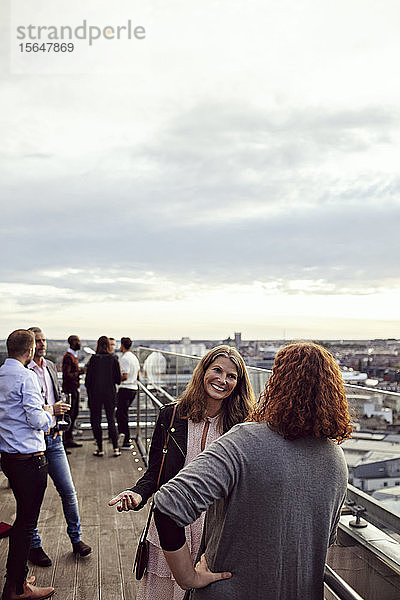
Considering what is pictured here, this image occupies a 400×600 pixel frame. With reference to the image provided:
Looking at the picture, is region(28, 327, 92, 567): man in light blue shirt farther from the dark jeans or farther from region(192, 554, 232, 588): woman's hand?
the dark jeans

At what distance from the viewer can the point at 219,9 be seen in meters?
9.03

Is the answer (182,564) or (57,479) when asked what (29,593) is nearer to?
(57,479)

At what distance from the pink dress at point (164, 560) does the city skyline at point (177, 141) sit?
3510 millimetres

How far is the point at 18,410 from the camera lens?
3873mm

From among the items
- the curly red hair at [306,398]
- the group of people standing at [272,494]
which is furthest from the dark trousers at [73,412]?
the curly red hair at [306,398]

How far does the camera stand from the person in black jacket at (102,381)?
845 centimetres

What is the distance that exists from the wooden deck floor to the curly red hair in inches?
120

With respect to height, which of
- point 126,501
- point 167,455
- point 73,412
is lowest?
point 73,412

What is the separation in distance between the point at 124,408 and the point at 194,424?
660cm

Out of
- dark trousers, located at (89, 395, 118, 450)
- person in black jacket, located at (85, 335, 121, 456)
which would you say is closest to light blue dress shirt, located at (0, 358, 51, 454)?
person in black jacket, located at (85, 335, 121, 456)

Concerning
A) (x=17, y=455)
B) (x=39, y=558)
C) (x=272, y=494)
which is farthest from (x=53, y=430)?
(x=272, y=494)

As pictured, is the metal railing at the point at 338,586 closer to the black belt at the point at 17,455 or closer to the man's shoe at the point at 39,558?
the black belt at the point at 17,455

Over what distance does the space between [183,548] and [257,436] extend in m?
0.36

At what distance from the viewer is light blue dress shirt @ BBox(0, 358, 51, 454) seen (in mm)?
3850
